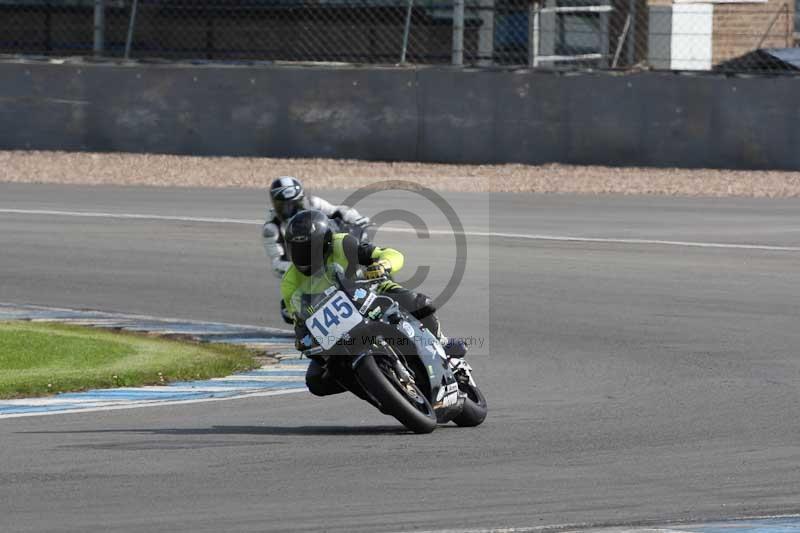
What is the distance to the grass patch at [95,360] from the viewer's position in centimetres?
1014

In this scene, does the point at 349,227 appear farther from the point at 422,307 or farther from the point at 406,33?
the point at 406,33

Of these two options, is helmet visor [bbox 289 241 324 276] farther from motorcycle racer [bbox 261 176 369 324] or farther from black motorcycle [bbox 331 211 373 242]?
motorcycle racer [bbox 261 176 369 324]

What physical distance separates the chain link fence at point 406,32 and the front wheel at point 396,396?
15.0 metres

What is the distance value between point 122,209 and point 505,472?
1350 cm

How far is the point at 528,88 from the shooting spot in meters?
21.5

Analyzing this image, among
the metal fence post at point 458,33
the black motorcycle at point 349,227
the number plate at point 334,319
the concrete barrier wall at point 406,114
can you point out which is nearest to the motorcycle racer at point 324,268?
the number plate at point 334,319

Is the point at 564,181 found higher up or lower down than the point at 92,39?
lower down

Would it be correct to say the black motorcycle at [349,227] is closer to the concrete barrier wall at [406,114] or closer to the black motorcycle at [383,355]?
the black motorcycle at [383,355]

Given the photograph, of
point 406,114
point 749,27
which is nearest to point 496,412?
point 406,114

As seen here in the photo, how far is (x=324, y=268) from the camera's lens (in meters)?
8.18

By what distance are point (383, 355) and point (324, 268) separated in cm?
55

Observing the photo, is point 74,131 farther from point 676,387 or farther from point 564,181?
point 676,387

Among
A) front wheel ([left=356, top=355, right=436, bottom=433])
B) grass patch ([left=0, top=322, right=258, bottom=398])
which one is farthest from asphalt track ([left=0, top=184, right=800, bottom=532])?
grass patch ([left=0, top=322, right=258, bottom=398])

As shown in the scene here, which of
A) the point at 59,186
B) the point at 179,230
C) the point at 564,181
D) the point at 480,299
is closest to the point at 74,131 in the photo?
the point at 59,186
